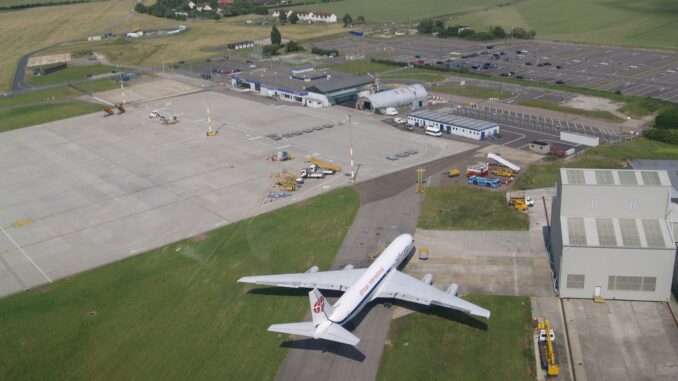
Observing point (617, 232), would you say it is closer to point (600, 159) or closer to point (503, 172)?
point (503, 172)

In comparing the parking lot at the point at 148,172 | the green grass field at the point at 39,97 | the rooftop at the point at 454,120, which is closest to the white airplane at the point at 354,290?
the parking lot at the point at 148,172

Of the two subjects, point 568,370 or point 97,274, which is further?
point 97,274

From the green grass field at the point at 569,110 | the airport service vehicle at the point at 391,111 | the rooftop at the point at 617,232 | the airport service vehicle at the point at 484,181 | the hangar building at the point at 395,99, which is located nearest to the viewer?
the rooftop at the point at 617,232

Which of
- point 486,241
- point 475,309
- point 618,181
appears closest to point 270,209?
point 486,241

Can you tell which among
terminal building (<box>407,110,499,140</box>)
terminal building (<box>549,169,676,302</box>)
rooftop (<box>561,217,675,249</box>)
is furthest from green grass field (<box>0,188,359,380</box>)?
terminal building (<box>407,110,499,140</box>)

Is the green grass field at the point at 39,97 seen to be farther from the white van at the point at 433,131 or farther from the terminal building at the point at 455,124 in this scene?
the white van at the point at 433,131

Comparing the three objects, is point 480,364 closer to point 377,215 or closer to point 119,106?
point 377,215

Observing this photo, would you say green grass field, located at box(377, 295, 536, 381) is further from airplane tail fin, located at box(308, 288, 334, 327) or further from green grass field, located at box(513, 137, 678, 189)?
green grass field, located at box(513, 137, 678, 189)
